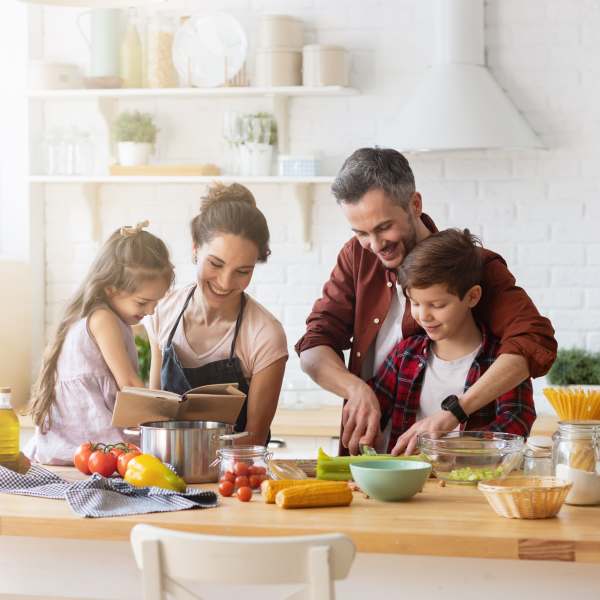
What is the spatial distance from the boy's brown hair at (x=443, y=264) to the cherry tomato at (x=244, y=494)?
783 millimetres

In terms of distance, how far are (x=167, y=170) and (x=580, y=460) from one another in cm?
294

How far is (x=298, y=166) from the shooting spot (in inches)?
185

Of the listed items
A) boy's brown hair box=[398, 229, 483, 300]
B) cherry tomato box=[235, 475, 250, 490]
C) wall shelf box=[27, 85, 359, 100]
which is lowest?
cherry tomato box=[235, 475, 250, 490]

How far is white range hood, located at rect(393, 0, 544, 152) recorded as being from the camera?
14.4 ft

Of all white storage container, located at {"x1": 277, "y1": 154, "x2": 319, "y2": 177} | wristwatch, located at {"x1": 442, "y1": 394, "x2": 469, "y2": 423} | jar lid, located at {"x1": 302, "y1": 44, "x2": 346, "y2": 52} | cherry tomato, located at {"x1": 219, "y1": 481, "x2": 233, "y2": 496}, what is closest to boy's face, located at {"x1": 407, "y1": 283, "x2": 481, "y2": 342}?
wristwatch, located at {"x1": 442, "y1": 394, "x2": 469, "y2": 423}

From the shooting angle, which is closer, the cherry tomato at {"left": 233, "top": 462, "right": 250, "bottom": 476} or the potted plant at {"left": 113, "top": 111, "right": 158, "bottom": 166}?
the cherry tomato at {"left": 233, "top": 462, "right": 250, "bottom": 476}

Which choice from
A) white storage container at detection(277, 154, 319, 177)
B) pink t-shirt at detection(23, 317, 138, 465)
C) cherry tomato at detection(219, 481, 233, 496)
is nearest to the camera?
cherry tomato at detection(219, 481, 233, 496)

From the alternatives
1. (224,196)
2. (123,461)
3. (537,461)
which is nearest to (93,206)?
(224,196)

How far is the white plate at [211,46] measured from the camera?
4.77m

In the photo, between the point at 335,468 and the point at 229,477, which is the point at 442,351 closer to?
the point at 335,468

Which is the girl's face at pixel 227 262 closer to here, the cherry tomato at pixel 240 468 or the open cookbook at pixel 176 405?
the open cookbook at pixel 176 405

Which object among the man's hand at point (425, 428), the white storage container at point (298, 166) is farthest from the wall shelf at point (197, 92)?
the man's hand at point (425, 428)

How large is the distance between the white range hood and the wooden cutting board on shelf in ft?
2.85

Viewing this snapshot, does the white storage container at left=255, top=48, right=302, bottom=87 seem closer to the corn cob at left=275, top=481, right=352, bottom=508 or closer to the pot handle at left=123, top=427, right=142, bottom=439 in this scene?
the pot handle at left=123, top=427, right=142, bottom=439
